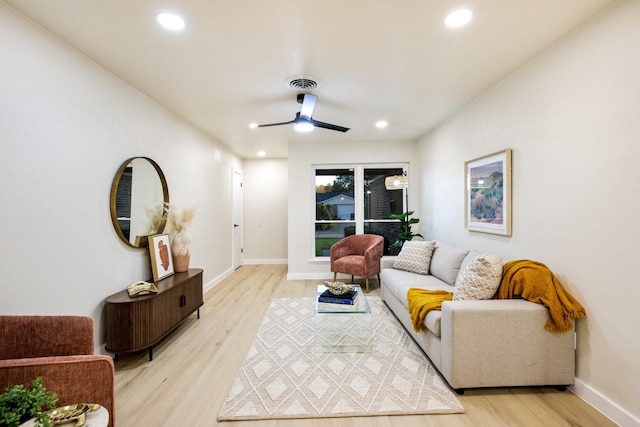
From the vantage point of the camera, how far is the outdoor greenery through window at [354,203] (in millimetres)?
5391

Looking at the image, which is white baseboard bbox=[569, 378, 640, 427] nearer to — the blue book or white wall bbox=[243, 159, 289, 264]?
the blue book

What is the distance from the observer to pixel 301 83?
281 centimetres

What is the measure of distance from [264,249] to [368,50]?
5411 mm

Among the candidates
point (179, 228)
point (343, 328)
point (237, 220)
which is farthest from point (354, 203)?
point (179, 228)

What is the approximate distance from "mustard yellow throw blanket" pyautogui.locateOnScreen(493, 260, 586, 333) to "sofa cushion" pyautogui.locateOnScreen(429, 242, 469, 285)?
844mm

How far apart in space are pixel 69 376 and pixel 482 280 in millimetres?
2601

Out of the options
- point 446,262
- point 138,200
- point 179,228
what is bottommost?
point 446,262

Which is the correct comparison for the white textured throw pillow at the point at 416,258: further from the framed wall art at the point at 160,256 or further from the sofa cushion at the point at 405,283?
the framed wall art at the point at 160,256

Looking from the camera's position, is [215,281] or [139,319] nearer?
[139,319]

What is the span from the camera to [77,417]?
112 centimetres

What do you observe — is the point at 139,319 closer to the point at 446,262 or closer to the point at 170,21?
the point at 170,21

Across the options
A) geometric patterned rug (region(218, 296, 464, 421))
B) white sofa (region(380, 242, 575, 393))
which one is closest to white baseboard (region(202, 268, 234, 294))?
geometric patterned rug (region(218, 296, 464, 421))

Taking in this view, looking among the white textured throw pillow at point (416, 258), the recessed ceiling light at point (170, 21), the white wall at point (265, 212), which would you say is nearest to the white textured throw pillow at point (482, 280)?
the white textured throw pillow at point (416, 258)

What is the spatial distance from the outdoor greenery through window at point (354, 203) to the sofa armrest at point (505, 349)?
334 centimetres
